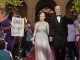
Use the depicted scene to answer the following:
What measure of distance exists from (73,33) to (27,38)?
259 cm

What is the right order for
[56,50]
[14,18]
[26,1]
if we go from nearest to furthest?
[56,50] < [14,18] < [26,1]

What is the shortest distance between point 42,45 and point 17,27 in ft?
6.27

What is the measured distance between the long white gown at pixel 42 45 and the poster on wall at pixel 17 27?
1.26 meters

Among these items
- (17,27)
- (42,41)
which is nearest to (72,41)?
(42,41)

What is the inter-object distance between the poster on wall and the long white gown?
4.12ft

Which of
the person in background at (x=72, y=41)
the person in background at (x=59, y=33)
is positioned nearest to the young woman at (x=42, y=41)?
the person in background at (x=59, y=33)

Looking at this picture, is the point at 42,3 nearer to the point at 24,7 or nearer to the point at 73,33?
the point at 24,7

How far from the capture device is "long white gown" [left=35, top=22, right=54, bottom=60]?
13.2 m

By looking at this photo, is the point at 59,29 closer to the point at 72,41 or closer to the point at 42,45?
the point at 42,45

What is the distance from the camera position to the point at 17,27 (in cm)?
1503

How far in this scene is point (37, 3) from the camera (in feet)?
130

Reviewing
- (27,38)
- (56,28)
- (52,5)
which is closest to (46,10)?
(52,5)

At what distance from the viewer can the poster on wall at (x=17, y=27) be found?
14.7m

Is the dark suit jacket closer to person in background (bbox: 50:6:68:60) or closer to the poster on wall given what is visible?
person in background (bbox: 50:6:68:60)
